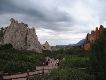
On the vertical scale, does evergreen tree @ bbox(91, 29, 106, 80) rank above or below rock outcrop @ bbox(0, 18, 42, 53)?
below

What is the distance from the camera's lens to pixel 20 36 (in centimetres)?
9544

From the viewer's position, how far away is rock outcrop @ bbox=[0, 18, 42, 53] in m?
93.7

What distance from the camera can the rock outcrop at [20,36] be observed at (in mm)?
93688

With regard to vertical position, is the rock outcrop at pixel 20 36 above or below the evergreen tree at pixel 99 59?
above

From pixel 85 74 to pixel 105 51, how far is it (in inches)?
143

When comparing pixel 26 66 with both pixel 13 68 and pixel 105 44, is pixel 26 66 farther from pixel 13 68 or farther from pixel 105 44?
pixel 105 44

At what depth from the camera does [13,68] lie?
137 feet

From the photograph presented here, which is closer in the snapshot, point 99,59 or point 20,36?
point 99,59

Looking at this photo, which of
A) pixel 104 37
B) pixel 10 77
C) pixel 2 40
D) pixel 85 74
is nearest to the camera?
pixel 10 77

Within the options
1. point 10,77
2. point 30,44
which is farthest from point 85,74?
point 30,44

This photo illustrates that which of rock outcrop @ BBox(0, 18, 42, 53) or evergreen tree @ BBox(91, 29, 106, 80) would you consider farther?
rock outcrop @ BBox(0, 18, 42, 53)

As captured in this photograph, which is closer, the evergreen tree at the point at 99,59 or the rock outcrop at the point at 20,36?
the evergreen tree at the point at 99,59

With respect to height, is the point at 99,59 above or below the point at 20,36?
below

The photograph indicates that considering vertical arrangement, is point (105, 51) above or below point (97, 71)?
above
